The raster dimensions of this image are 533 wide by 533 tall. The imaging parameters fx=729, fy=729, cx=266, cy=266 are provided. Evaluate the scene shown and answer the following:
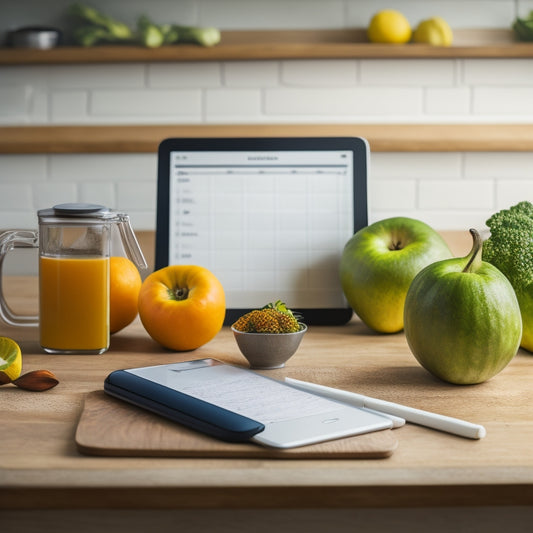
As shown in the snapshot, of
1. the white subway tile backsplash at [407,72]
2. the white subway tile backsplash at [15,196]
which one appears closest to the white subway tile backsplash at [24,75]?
the white subway tile backsplash at [15,196]

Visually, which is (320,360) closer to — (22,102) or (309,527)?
(309,527)

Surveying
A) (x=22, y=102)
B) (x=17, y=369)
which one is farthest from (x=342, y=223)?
(x=22, y=102)

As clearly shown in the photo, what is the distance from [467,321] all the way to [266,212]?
45cm

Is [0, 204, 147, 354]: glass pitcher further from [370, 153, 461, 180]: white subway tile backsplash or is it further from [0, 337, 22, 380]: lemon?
[370, 153, 461, 180]: white subway tile backsplash

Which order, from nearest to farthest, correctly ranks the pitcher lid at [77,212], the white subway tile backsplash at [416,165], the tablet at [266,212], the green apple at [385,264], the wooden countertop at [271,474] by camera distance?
the wooden countertop at [271,474] → the pitcher lid at [77,212] → the green apple at [385,264] → the tablet at [266,212] → the white subway tile backsplash at [416,165]

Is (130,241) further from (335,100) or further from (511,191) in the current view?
(511,191)

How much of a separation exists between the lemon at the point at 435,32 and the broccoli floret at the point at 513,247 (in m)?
1.35

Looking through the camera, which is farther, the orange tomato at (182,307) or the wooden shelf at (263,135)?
the wooden shelf at (263,135)

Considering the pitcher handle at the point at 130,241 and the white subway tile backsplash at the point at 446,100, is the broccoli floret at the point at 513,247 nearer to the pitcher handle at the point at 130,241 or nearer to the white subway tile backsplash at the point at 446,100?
the pitcher handle at the point at 130,241

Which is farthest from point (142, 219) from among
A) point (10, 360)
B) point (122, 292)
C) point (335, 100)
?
point (10, 360)

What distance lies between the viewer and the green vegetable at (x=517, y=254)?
86 cm

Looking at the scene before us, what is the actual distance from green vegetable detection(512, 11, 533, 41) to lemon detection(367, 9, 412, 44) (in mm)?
→ 347

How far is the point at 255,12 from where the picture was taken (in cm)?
221

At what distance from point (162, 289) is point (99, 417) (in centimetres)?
29
